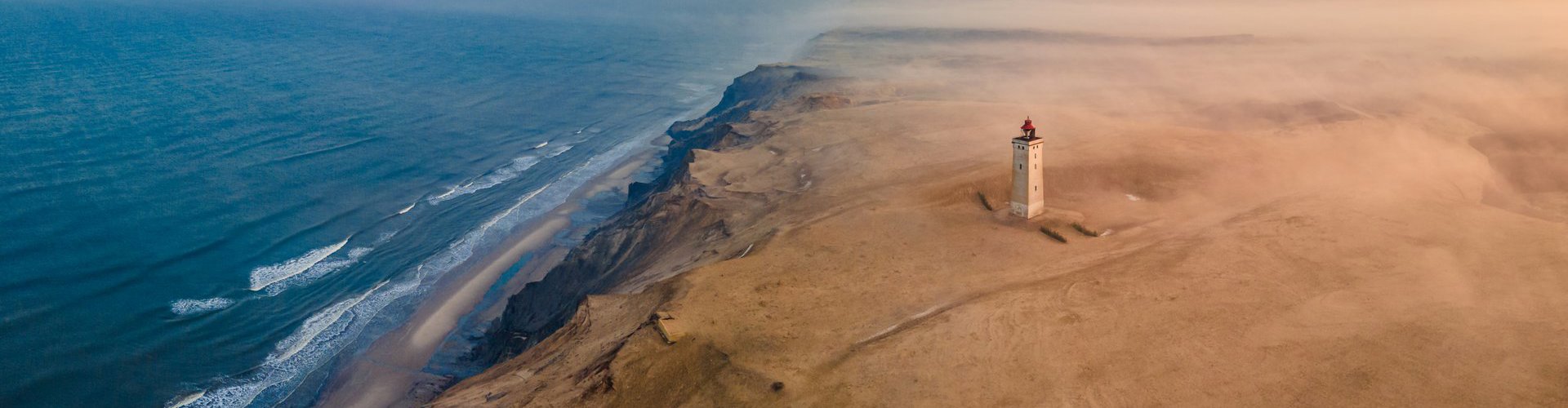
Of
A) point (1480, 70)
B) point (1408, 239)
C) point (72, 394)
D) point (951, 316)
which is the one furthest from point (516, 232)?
point (1480, 70)

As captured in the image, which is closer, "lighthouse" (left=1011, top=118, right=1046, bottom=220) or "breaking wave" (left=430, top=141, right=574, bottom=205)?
"lighthouse" (left=1011, top=118, right=1046, bottom=220)

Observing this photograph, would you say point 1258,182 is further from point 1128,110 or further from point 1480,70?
point 1480,70

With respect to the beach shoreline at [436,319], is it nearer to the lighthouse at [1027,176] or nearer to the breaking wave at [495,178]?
the breaking wave at [495,178]

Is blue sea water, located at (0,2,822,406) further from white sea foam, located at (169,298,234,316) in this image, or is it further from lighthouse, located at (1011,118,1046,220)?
lighthouse, located at (1011,118,1046,220)

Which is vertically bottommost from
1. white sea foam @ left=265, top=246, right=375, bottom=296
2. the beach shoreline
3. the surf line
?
the beach shoreline

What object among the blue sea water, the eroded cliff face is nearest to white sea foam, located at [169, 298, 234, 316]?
the blue sea water

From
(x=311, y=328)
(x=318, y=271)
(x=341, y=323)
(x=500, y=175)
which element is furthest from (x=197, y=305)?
(x=500, y=175)

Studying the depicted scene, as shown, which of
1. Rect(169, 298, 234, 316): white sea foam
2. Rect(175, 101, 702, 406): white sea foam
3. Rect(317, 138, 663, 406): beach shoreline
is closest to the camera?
Rect(175, 101, 702, 406): white sea foam

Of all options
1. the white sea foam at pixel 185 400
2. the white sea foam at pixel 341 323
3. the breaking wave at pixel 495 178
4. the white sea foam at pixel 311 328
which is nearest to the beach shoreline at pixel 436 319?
the white sea foam at pixel 341 323
